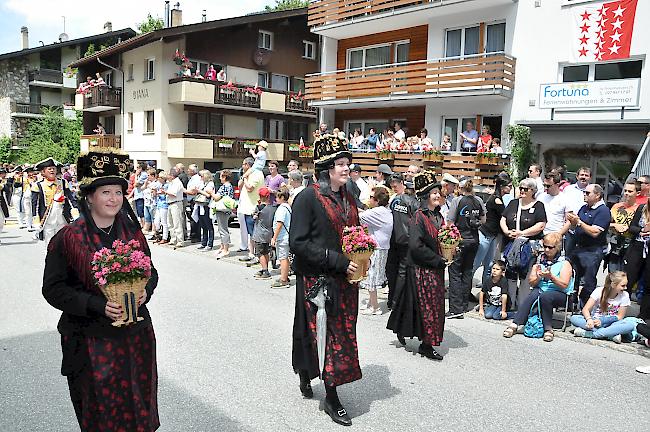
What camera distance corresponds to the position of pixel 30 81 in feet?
156

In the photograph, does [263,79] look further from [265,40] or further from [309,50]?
[309,50]

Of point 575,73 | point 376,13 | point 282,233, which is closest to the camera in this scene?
point 282,233

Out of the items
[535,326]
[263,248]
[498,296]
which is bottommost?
[535,326]

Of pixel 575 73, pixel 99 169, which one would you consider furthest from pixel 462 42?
pixel 99 169

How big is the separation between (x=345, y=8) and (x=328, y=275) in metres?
20.2

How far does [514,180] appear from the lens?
57.3 ft

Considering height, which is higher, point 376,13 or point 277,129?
point 376,13

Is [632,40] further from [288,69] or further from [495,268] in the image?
[288,69]

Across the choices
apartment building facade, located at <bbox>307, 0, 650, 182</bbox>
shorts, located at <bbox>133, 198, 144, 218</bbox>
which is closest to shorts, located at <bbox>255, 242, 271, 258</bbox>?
shorts, located at <bbox>133, 198, 144, 218</bbox>

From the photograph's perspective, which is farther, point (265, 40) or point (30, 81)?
point (30, 81)

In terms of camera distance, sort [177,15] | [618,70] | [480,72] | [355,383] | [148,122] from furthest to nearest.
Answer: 1. [177,15]
2. [148,122]
3. [480,72]
4. [618,70]
5. [355,383]

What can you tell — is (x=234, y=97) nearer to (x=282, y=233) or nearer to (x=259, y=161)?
(x=259, y=161)

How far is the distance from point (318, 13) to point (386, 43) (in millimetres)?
3661

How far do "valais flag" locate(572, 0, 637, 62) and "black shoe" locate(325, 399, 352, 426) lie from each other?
607 inches
